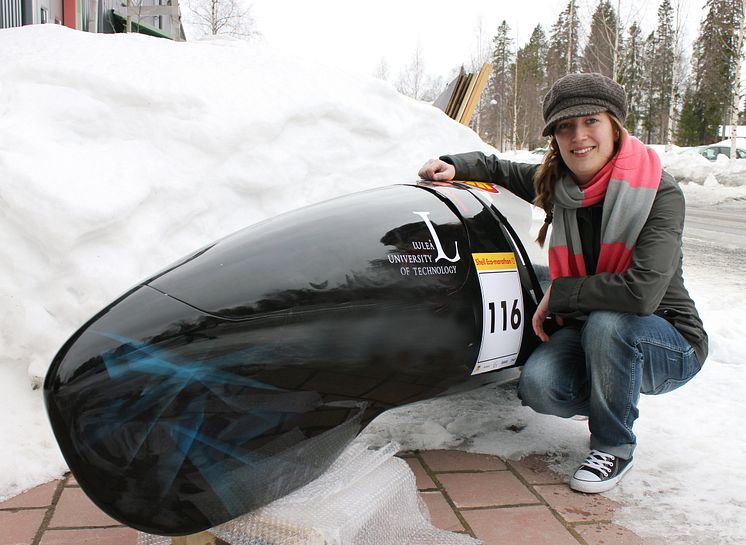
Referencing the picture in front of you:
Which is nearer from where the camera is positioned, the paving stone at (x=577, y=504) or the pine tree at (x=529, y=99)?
the paving stone at (x=577, y=504)

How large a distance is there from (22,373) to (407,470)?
148 centimetres

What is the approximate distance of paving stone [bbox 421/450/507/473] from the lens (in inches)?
91.1

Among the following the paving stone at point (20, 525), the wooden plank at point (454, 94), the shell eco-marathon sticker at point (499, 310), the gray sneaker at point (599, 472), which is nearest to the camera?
the paving stone at point (20, 525)

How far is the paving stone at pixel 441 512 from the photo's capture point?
1.93 metres

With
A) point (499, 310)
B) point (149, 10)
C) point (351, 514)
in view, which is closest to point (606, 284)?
point (499, 310)

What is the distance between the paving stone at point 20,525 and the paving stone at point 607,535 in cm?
146

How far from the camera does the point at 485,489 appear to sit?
2170 mm

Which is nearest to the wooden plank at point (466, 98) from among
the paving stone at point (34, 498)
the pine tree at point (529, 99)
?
the paving stone at point (34, 498)

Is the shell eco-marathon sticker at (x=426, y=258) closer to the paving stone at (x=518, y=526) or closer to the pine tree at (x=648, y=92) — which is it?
the paving stone at (x=518, y=526)

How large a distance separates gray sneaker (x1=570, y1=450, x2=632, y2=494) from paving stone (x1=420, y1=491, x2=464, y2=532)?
16.8 inches

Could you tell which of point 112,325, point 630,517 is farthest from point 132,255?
point 630,517

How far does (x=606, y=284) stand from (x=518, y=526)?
29.4 inches

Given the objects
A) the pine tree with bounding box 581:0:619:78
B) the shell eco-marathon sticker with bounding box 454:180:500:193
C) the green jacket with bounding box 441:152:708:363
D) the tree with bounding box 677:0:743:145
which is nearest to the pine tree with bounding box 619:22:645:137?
the tree with bounding box 677:0:743:145

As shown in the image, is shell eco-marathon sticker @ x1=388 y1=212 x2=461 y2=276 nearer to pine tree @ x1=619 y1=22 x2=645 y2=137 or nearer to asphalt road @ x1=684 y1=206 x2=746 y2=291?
asphalt road @ x1=684 y1=206 x2=746 y2=291
